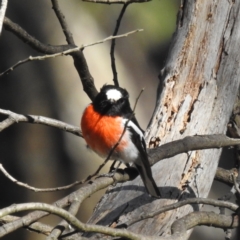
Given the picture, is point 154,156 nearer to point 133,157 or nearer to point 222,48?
point 133,157

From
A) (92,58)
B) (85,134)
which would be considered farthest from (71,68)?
(85,134)

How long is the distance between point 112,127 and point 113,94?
0.24m

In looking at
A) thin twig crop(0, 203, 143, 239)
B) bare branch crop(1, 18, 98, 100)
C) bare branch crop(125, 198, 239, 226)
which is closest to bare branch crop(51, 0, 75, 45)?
bare branch crop(1, 18, 98, 100)

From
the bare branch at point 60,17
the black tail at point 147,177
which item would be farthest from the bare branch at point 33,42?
the black tail at point 147,177

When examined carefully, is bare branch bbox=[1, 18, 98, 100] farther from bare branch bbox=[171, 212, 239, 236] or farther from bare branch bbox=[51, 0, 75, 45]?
bare branch bbox=[171, 212, 239, 236]

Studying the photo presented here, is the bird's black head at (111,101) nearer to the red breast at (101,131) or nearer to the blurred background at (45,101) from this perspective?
the red breast at (101,131)

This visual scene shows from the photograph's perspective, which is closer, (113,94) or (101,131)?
(101,131)

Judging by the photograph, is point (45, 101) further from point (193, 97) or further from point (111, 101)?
point (193, 97)

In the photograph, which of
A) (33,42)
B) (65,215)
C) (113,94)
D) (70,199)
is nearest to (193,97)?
(113,94)

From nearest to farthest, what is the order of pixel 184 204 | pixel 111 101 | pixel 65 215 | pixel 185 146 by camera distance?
pixel 65 215, pixel 184 204, pixel 185 146, pixel 111 101

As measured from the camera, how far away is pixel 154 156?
375cm

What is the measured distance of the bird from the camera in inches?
167

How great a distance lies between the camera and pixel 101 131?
4.24 m

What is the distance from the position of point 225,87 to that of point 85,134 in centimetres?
102
